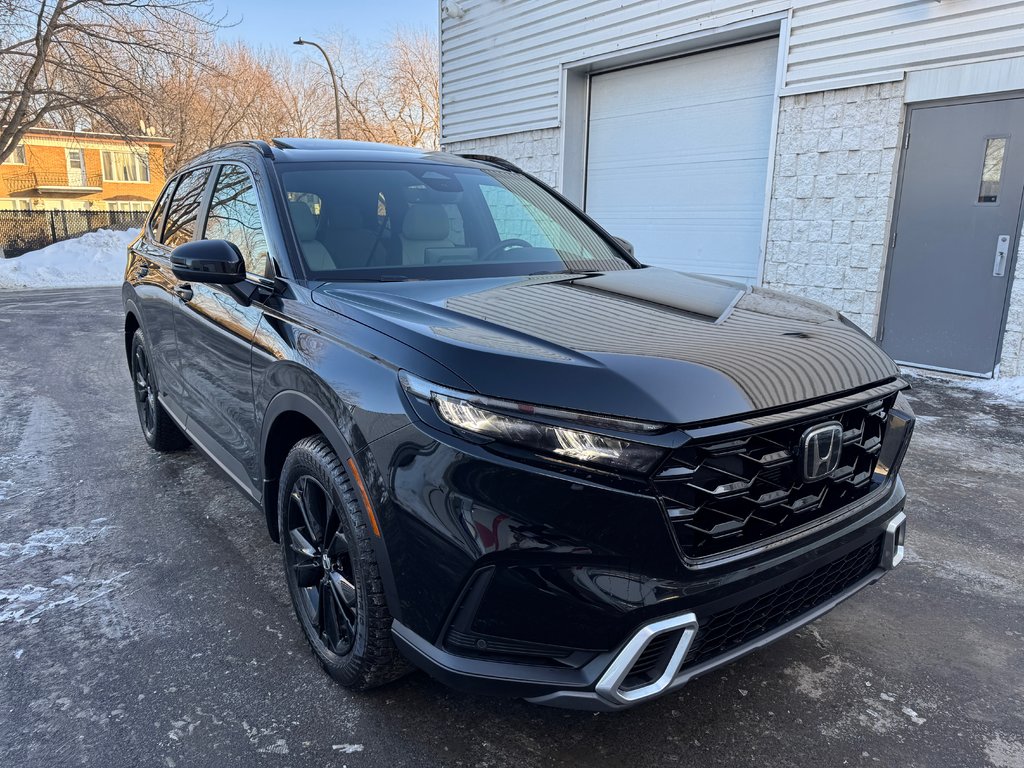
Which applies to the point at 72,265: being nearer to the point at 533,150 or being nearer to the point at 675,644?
the point at 533,150

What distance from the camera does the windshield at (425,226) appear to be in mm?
2822

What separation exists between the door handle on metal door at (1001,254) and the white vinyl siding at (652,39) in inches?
61.2

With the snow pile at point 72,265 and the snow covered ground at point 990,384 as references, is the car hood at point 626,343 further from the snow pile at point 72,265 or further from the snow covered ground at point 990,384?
the snow pile at point 72,265

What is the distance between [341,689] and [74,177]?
5199 cm

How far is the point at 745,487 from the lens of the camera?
6.09ft

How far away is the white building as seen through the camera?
6.51 metres

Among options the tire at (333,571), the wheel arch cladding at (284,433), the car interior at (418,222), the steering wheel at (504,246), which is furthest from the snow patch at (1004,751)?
the steering wheel at (504,246)

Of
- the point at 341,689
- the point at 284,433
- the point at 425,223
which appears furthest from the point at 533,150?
the point at 341,689

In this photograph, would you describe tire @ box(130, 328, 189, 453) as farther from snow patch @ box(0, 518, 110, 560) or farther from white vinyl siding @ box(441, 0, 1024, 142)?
white vinyl siding @ box(441, 0, 1024, 142)

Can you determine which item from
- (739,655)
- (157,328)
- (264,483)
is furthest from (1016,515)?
(157,328)

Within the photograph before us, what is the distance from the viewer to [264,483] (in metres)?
Result: 2.73

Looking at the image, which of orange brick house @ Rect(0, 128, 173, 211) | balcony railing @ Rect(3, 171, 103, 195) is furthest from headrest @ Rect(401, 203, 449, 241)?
balcony railing @ Rect(3, 171, 103, 195)

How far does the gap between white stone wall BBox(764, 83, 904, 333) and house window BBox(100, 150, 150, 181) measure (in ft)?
156

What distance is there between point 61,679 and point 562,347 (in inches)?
81.2
